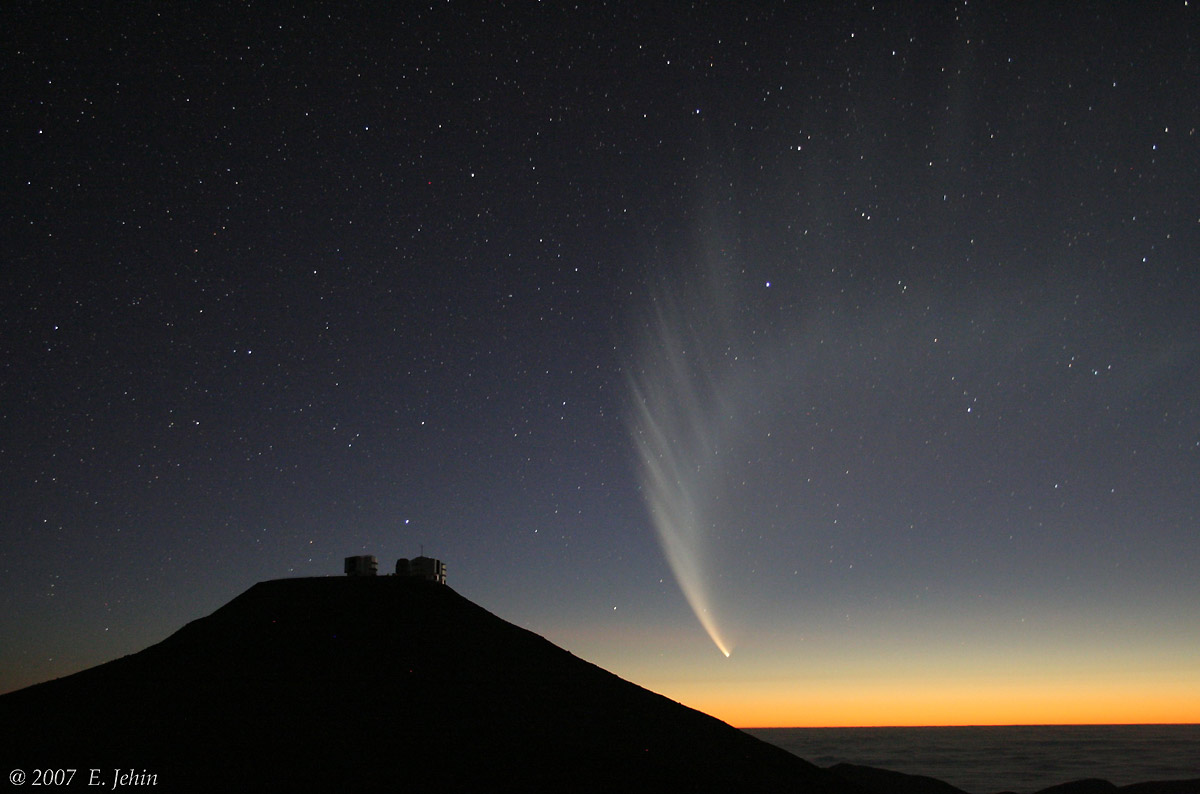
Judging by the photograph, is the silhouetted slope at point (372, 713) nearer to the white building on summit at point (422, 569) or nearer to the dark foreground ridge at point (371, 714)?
the dark foreground ridge at point (371, 714)

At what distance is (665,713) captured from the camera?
885 inches

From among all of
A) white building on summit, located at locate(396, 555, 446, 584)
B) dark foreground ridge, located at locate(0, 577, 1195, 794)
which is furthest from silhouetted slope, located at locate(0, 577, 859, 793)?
white building on summit, located at locate(396, 555, 446, 584)

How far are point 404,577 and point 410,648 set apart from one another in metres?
4.91

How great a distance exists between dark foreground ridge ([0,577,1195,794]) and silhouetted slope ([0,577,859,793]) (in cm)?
5

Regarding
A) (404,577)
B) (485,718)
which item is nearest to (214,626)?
(404,577)

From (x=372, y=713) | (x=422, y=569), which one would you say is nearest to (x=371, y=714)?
(x=372, y=713)

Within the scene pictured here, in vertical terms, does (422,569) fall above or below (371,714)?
above

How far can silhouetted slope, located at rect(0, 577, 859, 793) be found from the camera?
15773mm

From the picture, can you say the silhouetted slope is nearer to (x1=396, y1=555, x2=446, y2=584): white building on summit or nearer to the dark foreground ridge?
the dark foreground ridge

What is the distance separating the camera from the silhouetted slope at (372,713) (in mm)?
15773

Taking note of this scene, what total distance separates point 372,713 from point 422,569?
29.4 ft

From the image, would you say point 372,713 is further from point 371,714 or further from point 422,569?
point 422,569

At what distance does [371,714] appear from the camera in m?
18.0

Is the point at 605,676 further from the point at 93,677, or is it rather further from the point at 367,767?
the point at 93,677
